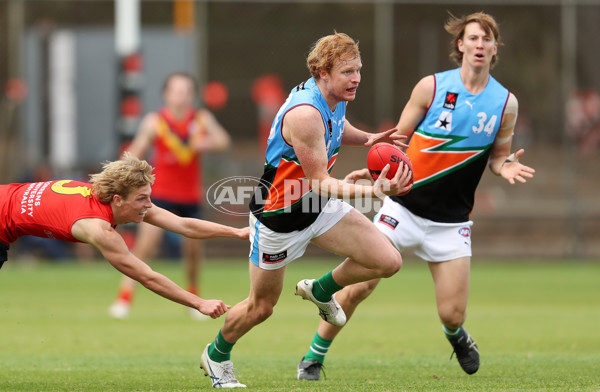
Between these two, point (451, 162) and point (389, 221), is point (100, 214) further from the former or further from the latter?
point (451, 162)

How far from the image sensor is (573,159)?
18.1m

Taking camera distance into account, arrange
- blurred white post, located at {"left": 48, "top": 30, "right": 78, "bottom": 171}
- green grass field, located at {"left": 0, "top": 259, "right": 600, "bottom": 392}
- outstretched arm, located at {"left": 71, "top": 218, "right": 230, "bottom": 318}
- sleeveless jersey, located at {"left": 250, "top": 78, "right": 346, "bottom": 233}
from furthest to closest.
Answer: blurred white post, located at {"left": 48, "top": 30, "right": 78, "bottom": 171}, green grass field, located at {"left": 0, "top": 259, "right": 600, "bottom": 392}, sleeveless jersey, located at {"left": 250, "top": 78, "right": 346, "bottom": 233}, outstretched arm, located at {"left": 71, "top": 218, "right": 230, "bottom": 318}

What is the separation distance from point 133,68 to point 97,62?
6.27 ft

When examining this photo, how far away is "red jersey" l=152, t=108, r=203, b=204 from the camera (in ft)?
37.4

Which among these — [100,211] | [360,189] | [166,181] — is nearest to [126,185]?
[100,211]

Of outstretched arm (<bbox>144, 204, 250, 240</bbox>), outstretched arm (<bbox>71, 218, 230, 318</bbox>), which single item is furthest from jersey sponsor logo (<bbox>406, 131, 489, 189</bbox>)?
outstretched arm (<bbox>71, 218, 230, 318</bbox>)

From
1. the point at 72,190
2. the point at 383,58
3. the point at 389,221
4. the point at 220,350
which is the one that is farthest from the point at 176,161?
the point at 383,58

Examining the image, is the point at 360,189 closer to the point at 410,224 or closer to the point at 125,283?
the point at 410,224

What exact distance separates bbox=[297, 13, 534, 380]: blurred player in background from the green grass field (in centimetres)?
55

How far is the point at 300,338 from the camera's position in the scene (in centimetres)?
928

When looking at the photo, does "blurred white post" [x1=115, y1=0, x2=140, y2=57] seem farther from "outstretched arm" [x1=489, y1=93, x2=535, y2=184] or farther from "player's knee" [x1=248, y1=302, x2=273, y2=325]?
"player's knee" [x1=248, y1=302, x2=273, y2=325]

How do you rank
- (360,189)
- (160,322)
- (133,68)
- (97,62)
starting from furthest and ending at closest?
(97,62) < (133,68) < (160,322) < (360,189)

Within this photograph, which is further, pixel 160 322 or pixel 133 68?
pixel 133 68

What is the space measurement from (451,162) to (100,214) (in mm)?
2653
